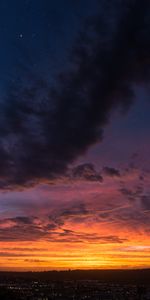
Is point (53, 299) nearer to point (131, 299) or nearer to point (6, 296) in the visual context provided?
point (131, 299)

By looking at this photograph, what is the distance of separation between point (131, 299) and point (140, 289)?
29.3m

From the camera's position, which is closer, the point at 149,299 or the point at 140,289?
the point at 149,299

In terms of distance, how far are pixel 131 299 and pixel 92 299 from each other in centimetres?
1148

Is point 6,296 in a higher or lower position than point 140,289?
lower

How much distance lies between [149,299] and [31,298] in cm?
3277

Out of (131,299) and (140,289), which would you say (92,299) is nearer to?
(131,299)

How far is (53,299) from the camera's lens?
120 m

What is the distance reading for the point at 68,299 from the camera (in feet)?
400

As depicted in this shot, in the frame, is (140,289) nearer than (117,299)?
No

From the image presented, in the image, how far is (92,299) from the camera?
402ft

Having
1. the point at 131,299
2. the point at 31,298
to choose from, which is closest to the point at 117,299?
the point at 131,299

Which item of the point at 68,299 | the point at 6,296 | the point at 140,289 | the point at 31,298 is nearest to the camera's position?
the point at 6,296

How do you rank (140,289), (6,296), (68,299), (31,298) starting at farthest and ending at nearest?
(140,289), (68,299), (31,298), (6,296)

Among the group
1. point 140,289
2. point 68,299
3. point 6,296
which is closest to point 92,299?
point 68,299
